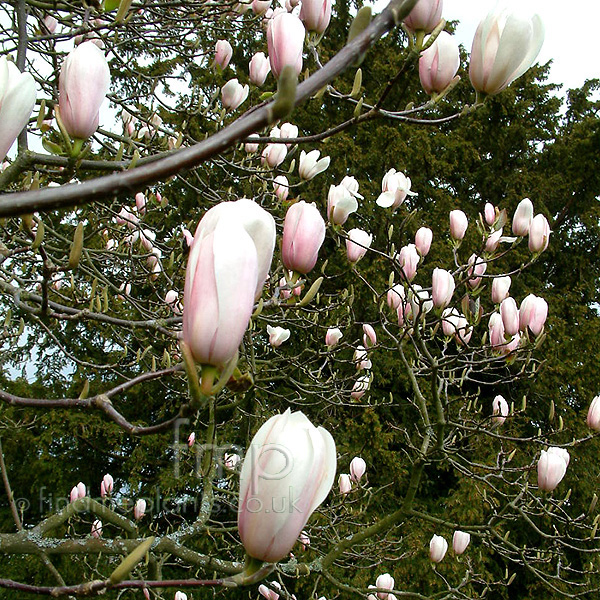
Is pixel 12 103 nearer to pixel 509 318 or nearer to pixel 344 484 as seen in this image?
pixel 509 318

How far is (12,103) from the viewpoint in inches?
23.7

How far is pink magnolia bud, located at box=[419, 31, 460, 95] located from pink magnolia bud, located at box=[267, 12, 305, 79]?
21 cm

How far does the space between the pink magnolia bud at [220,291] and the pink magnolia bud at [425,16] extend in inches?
20.6

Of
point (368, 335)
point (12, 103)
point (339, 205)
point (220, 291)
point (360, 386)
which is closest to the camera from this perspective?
point (220, 291)

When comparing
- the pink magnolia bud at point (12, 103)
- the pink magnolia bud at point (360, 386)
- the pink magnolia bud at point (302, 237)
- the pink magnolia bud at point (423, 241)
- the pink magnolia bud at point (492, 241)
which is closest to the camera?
the pink magnolia bud at point (12, 103)

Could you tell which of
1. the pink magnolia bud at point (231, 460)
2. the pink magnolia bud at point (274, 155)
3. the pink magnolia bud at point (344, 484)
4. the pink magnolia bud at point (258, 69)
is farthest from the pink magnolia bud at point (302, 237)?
the pink magnolia bud at point (344, 484)

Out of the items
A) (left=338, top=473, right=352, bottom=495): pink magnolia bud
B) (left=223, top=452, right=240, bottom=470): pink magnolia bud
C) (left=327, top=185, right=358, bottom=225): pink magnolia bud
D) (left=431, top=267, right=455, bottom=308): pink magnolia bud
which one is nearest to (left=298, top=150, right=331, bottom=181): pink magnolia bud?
(left=327, top=185, right=358, bottom=225): pink magnolia bud

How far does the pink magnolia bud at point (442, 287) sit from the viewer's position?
1.71m

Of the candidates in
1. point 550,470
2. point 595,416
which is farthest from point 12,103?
point 595,416

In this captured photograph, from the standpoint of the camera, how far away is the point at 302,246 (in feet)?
3.10

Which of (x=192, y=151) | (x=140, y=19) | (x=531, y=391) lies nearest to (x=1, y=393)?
(x=192, y=151)

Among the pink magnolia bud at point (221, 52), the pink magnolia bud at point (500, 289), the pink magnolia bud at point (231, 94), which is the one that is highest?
the pink magnolia bud at point (221, 52)

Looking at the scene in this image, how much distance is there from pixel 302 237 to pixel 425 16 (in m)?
0.37

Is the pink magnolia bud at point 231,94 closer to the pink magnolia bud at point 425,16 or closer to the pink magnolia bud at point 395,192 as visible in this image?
the pink magnolia bud at point 395,192
